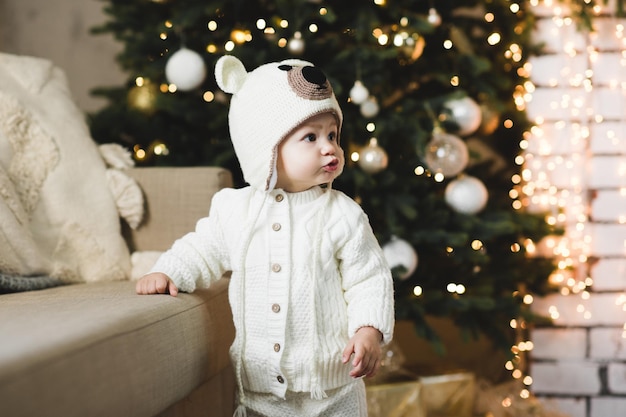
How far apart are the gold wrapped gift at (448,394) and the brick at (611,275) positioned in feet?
1.89

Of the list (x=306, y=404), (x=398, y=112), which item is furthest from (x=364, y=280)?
(x=398, y=112)

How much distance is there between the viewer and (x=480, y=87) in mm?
1957

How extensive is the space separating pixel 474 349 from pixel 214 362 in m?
1.65

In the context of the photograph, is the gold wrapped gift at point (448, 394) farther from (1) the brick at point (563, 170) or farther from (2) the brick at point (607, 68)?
(2) the brick at point (607, 68)

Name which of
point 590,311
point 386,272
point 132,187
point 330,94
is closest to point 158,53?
point 132,187

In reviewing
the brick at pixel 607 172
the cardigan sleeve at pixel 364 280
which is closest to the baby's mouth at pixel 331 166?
the cardigan sleeve at pixel 364 280

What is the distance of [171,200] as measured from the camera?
1.62 meters

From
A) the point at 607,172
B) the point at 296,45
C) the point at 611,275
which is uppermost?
the point at 296,45

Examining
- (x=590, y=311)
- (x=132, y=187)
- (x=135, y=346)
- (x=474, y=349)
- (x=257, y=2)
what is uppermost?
(x=257, y=2)

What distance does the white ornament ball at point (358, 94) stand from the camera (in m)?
1.79

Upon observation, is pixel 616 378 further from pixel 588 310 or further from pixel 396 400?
pixel 396 400

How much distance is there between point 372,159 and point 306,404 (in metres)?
0.86

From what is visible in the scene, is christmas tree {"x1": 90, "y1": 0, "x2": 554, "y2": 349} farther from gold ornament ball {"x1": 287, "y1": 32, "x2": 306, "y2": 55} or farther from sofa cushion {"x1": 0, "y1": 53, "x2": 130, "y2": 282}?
sofa cushion {"x1": 0, "y1": 53, "x2": 130, "y2": 282}

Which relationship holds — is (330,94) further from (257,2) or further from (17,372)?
(257,2)
